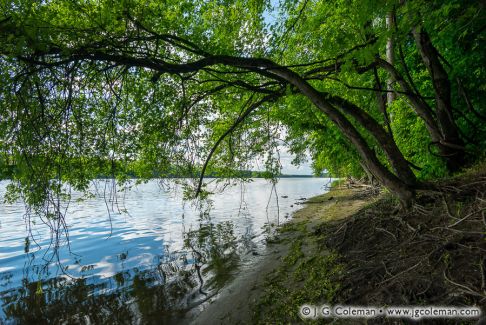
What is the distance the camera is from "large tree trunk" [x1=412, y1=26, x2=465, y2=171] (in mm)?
7309

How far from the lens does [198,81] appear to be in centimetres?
764

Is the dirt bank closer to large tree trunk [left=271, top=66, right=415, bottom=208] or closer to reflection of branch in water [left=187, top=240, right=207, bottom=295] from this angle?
large tree trunk [left=271, top=66, right=415, bottom=208]

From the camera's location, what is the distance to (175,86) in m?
8.05

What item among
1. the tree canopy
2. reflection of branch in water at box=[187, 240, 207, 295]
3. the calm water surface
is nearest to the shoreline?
the calm water surface

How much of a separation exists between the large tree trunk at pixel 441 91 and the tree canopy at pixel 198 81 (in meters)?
0.03

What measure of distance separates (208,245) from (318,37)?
11.1 m

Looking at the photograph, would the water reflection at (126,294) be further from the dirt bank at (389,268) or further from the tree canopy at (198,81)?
the tree canopy at (198,81)

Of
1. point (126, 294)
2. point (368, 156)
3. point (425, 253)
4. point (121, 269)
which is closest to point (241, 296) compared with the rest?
point (126, 294)

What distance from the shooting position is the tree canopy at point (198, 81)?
14.6ft

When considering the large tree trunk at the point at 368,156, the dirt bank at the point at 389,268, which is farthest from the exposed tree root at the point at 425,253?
the large tree trunk at the point at 368,156

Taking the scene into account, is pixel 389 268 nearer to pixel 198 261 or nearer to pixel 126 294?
pixel 126 294

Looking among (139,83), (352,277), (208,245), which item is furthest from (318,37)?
(208,245)

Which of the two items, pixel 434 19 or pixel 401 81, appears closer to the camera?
pixel 434 19

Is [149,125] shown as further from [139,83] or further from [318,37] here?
[318,37]
